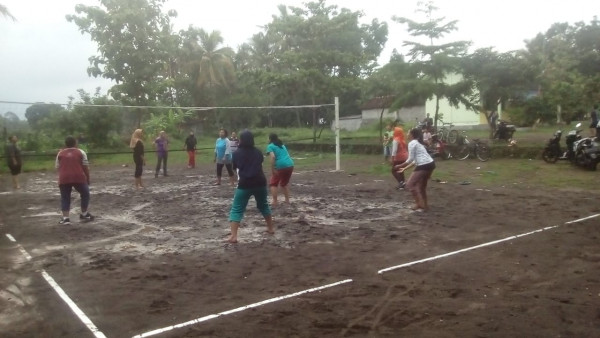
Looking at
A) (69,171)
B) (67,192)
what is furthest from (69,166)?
(67,192)

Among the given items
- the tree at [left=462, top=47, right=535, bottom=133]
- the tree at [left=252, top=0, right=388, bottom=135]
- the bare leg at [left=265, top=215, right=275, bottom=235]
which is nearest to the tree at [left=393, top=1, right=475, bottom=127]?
the tree at [left=462, top=47, right=535, bottom=133]

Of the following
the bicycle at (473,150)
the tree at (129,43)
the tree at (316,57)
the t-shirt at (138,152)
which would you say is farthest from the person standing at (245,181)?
the tree at (129,43)

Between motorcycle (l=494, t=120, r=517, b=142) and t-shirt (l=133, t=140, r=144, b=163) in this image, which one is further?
motorcycle (l=494, t=120, r=517, b=142)

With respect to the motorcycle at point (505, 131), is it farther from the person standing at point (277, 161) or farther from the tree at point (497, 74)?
the person standing at point (277, 161)

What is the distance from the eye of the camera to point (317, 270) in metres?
5.92

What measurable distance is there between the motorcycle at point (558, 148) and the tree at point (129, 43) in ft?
77.3

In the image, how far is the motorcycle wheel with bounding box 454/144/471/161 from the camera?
20750mm

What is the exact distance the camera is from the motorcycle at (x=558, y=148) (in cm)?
1662

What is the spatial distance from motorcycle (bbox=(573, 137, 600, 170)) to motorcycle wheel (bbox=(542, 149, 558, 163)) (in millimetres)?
1559

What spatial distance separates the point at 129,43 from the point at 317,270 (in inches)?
1158

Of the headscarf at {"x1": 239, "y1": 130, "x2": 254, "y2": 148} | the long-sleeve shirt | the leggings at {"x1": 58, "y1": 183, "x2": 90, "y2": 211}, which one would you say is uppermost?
the headscarf at {"x1": 239, "y1": 130, "x2": 254, "y2": 148}

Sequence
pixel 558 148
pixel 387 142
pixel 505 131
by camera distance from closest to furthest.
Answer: pixel 558 148 < pixel 387 142 < pixel 505 131

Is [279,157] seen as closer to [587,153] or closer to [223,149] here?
[223,149]

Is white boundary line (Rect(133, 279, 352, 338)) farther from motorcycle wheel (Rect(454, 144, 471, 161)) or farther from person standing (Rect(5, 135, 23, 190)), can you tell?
motorcycle wheel (Rect(454, 144, 471, 161))
